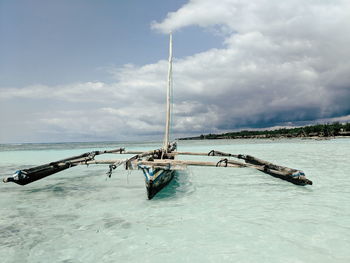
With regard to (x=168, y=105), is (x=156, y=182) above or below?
below

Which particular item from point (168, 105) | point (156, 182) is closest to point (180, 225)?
point (156, 182)

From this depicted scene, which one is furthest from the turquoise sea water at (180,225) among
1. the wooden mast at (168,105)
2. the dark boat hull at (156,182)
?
the wooden mast at (168,105)

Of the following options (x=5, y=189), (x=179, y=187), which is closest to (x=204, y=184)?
(x=179, y=187)

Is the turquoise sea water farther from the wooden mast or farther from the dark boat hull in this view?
the wooden mast

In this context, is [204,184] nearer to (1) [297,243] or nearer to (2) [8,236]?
(1) [297,243]

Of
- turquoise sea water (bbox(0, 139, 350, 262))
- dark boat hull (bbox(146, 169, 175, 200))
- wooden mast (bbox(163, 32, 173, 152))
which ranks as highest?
wooden mast (bbox(163, 32, 173, 152))

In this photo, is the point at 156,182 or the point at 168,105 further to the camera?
the point at 168,105

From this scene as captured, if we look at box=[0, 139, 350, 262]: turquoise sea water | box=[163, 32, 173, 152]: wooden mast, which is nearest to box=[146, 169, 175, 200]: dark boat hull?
box=[0, 139, 350, 262]: turquoise sea water

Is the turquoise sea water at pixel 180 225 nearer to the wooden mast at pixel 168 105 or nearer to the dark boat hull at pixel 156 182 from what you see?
the dark boat hull at pixel 156 182

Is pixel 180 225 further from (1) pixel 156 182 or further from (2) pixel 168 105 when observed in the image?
(2) pixel 168 105

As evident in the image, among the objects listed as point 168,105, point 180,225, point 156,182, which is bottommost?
point 180,225

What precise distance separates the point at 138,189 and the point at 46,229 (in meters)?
4.16

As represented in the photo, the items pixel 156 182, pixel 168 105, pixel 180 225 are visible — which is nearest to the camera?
pixel 180 225

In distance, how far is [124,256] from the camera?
4023mm
